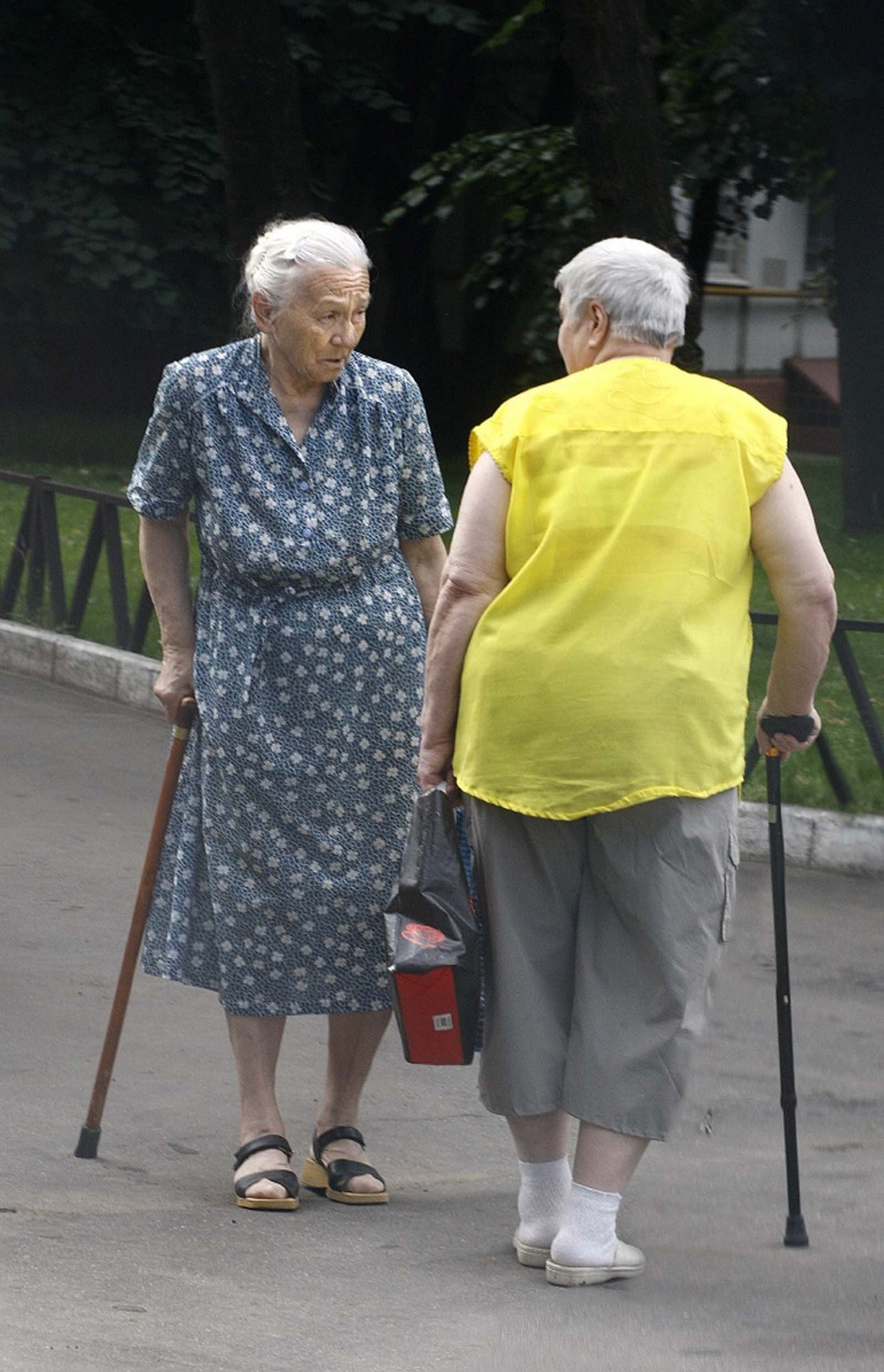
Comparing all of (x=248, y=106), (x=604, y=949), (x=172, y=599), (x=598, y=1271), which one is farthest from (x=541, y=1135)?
(x=248, y=106)

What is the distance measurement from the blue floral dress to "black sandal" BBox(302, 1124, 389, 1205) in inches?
11.6

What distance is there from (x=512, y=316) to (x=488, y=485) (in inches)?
771

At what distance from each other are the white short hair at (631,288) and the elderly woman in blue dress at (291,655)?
55cm

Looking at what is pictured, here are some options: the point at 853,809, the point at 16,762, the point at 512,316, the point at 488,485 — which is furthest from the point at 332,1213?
the point at 512,316

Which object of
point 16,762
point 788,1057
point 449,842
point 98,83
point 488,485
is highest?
point 98,83

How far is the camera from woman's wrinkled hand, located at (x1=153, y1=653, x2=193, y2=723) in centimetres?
425

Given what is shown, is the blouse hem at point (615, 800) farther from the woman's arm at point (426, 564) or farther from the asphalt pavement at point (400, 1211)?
the asphalt pavement at point (400, 1211)

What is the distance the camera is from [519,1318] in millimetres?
3543

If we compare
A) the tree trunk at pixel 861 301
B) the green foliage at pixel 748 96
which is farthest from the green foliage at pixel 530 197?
the tree trunk at pixel 861 301

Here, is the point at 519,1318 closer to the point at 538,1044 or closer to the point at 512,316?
the point at 538,1044

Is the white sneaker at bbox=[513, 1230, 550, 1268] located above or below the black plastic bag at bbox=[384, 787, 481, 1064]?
below

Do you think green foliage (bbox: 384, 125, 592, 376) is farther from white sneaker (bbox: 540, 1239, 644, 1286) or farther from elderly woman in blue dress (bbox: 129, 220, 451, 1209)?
white sneaker (bbox: 540, 1239, 644, 1286)

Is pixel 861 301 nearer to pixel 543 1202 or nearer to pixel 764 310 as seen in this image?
pixel 543 1202

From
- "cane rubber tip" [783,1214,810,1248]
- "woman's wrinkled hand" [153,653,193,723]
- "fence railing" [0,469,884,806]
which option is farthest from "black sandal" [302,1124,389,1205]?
"fence railing" [0,469,884,806]
